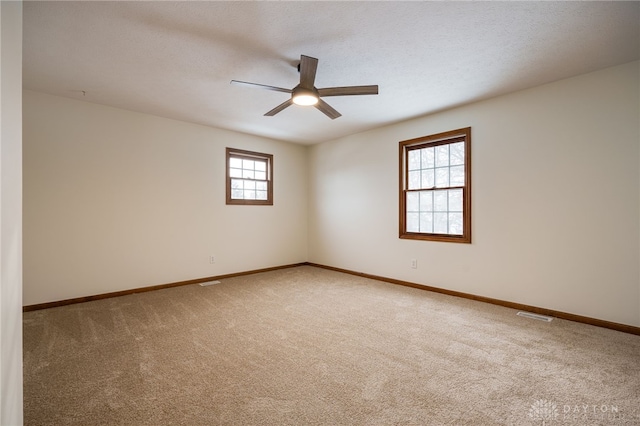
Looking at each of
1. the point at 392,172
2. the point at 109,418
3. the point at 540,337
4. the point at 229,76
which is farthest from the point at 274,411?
the point at 392,172

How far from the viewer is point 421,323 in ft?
10.0

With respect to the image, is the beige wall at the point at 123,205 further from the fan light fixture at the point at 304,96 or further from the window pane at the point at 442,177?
the window pane at the point at 442,177

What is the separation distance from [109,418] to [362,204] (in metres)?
4.34

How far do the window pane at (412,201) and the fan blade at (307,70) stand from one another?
263 cm

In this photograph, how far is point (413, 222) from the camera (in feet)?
15.2

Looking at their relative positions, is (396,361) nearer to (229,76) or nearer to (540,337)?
(540,337)

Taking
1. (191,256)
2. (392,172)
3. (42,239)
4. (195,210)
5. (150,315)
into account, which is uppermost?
(392,172)

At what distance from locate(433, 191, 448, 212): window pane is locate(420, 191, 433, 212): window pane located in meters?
0.06

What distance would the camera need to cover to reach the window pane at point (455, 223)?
4.12 metres

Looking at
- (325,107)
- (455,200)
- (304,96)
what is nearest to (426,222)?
(455,200)

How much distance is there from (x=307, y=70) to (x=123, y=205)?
3.29 metres

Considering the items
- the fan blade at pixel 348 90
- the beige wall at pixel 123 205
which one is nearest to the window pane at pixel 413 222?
the fan blade at pixel 348 90

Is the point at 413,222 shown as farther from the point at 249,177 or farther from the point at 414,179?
the point at 249,177

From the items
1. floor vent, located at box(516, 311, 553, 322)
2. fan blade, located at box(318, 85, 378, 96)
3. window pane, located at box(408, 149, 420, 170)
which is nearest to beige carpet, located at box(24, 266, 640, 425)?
floor vent, located at box(516, 311, 553, 322)
